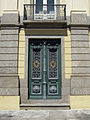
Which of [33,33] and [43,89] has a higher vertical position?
[33,33]

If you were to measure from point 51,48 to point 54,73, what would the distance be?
58.6 inches

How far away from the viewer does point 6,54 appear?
32.9ft

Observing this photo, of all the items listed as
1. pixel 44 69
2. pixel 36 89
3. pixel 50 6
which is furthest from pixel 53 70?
pixel 50 6

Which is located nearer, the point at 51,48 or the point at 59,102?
the point at 59,102

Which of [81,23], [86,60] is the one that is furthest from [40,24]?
[86,60]

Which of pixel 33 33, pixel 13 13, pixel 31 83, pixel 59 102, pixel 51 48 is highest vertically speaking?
pixel 13 13

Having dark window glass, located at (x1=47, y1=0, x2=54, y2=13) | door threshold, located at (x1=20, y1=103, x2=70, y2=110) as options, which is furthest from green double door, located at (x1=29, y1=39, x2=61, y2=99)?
dark window glass, located at (x1=47, y1=0, x2=54, y2=13)

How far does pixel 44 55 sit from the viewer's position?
1047cm

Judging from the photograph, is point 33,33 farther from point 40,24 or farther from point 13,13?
point 13,13

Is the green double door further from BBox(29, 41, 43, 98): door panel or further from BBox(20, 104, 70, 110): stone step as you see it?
BBox(20, 104, 70, 110): stone step

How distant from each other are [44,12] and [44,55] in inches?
106

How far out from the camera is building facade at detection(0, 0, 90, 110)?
31.7 ft

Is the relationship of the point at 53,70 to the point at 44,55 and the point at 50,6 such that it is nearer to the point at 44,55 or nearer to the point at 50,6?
the point at 44,55

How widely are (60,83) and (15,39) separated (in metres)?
3.60
